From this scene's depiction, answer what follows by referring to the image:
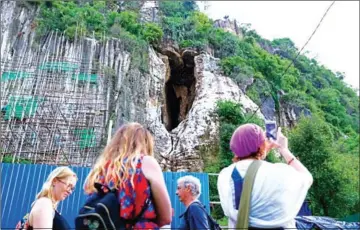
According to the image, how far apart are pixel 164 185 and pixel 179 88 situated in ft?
66.9

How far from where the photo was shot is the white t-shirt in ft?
4.12

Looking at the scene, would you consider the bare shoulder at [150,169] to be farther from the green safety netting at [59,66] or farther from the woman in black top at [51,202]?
the green safety netting at [59,66]

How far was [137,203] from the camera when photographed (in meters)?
1.27

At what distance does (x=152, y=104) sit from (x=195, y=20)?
8095 millimetres

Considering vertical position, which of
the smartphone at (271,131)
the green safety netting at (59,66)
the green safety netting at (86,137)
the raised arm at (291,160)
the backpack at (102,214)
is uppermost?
the green safety netting at (59,66)

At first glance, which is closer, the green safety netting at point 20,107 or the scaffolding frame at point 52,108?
the scaffolding frame at point 52,108

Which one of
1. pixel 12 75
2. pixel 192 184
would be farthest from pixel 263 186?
pixel 12 75

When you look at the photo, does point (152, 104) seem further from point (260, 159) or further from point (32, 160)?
point (260, 159)

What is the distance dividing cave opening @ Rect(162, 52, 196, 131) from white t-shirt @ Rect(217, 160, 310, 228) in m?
18.2

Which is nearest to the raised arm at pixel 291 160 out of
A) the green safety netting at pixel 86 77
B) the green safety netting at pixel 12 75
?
the green safety netting at pixel 86 77

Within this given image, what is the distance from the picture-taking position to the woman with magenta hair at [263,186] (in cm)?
126

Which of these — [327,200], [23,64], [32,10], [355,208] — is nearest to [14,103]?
[23,64]

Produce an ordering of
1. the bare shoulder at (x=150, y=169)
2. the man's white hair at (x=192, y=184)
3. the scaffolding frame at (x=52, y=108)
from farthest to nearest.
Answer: the scaffolding frame at (x=52, y=108)
the man's white hair at (x=192, y=184)
the bare shoulder at (x=150, y=169)

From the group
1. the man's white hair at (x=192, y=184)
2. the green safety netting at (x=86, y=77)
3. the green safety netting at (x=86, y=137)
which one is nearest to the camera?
the man's white hair at (x=192, y=184)
